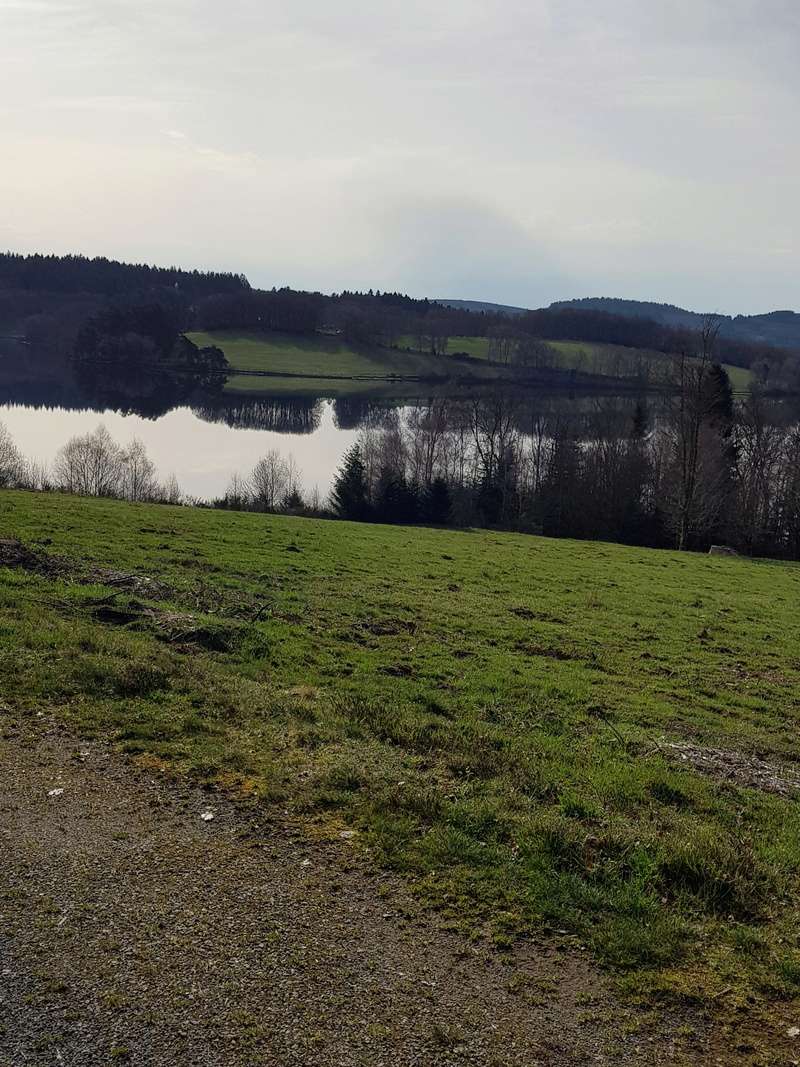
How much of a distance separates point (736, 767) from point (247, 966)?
22.7 feet

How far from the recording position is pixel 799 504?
173 feet

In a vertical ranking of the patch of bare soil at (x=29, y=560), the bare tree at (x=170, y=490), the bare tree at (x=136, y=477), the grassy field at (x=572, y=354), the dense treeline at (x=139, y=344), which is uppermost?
the grassy field at (x=572, y=354)

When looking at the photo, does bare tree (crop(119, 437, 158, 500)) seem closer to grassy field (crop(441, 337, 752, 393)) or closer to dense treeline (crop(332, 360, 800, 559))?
dense treeline (crop(332, 360, 800, 559))

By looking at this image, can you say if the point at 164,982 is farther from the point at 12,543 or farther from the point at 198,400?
the point at 198,400

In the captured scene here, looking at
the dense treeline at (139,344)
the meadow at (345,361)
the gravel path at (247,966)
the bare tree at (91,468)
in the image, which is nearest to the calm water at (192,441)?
the bare tree at (91,468)

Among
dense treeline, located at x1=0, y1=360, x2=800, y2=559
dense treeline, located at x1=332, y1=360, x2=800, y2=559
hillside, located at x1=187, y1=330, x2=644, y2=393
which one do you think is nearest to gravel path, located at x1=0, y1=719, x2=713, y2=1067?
dense treeline, located at x1=0, y1=360, x2=800, y2=559

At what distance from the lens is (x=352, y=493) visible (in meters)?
51.5

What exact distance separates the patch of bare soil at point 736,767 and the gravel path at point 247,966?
4.74m

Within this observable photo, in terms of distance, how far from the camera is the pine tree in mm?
51438

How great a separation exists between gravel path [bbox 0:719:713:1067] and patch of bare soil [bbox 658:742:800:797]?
186 inches

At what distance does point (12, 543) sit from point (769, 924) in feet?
47.5

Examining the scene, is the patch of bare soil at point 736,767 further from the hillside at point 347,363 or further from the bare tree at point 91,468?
the hillside at point 347,363

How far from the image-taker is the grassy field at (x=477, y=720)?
618 centimetres

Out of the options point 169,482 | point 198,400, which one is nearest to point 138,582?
point 169,482
